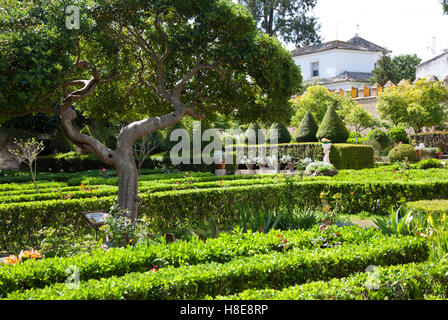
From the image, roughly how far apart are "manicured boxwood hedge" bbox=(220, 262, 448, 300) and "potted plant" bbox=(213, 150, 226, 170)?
1526 cm

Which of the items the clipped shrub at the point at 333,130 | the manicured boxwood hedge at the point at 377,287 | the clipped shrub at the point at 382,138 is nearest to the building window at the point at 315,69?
the clipped shrub at the point at 382,138

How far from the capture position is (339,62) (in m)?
42.2

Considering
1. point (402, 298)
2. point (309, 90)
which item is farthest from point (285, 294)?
point (309, 90)

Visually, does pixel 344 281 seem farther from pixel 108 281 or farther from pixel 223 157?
pixel 223 157

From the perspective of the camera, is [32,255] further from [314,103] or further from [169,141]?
[314,103]

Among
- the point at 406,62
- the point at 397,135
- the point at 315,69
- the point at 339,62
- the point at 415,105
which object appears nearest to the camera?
the point at 397,135

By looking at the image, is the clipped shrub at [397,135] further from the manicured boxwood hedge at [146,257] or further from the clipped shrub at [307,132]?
the manicured boxwood hedge at [146,257]

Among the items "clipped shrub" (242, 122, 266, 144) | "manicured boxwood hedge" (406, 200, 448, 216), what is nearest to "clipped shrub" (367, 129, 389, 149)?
"clipped shrub" (242, 122, 266, 144)

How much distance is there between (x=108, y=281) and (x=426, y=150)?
2422 cm

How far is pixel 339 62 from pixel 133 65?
3728 centimetres

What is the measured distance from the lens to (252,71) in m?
7.23

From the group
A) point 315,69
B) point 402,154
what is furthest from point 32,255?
point 315,69
